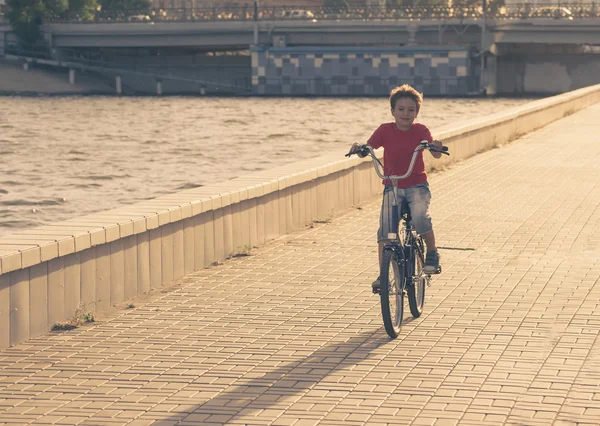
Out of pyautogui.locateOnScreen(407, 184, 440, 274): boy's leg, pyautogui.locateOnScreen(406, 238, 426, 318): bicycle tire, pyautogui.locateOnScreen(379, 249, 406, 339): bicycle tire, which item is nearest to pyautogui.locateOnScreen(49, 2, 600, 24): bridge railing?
pyautogui.locateOnScreen(406, 238, 426, 318): bicycle tire

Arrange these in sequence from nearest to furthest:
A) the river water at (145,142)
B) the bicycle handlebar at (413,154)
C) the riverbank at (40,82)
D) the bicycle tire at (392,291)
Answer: the bicycle tire at (392,291)
the bicycle handlebar at (413,154)
the river water at (145,142)
the riverbank at (40,82)

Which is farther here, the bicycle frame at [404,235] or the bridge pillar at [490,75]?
the bridge pillar at [490,75]

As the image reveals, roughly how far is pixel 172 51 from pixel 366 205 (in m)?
92.0

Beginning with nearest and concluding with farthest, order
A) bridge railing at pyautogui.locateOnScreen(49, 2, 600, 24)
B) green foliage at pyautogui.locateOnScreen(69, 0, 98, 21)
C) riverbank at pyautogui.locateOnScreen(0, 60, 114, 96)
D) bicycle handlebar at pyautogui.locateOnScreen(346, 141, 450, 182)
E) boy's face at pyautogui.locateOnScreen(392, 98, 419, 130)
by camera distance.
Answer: bicycle handlebar at pyautogui.locateOnScreen(346, 141, 450, 182) → boy's face at pyautogui.locateOnScreen(392, 98, 419, 130) → bridge railing at pyautogui.locateOnScreen(49, 2, 600, 24) → riverbank at pyautogui.locateOnScreen(0, 60, 114, 96) → green foliage at pyautogui.locateOnScreen(69, 0, 98, 21)

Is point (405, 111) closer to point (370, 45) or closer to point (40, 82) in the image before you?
point (40, 82)

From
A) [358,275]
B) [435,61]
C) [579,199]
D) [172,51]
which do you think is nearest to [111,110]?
[435,61]

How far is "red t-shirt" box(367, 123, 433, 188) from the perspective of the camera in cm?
796

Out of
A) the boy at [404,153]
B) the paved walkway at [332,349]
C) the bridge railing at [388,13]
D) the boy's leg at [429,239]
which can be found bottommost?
the paved walkway at [332,349]

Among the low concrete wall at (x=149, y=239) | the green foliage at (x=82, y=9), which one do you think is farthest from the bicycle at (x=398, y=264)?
the green foliage at (x=82, y=9)

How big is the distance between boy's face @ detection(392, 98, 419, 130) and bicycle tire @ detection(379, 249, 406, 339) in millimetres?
814

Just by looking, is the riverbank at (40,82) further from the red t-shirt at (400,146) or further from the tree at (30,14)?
the red t-shirt at (400,146)

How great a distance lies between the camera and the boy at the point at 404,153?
791cm

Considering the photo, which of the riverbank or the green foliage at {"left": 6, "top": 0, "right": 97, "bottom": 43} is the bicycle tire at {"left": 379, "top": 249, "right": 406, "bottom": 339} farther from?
the green foliage at {"left": 6, "top": 0, "right": 97, "bottom": 43}

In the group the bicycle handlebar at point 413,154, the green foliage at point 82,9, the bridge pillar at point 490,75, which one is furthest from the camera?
the green foliage at point 82,9
